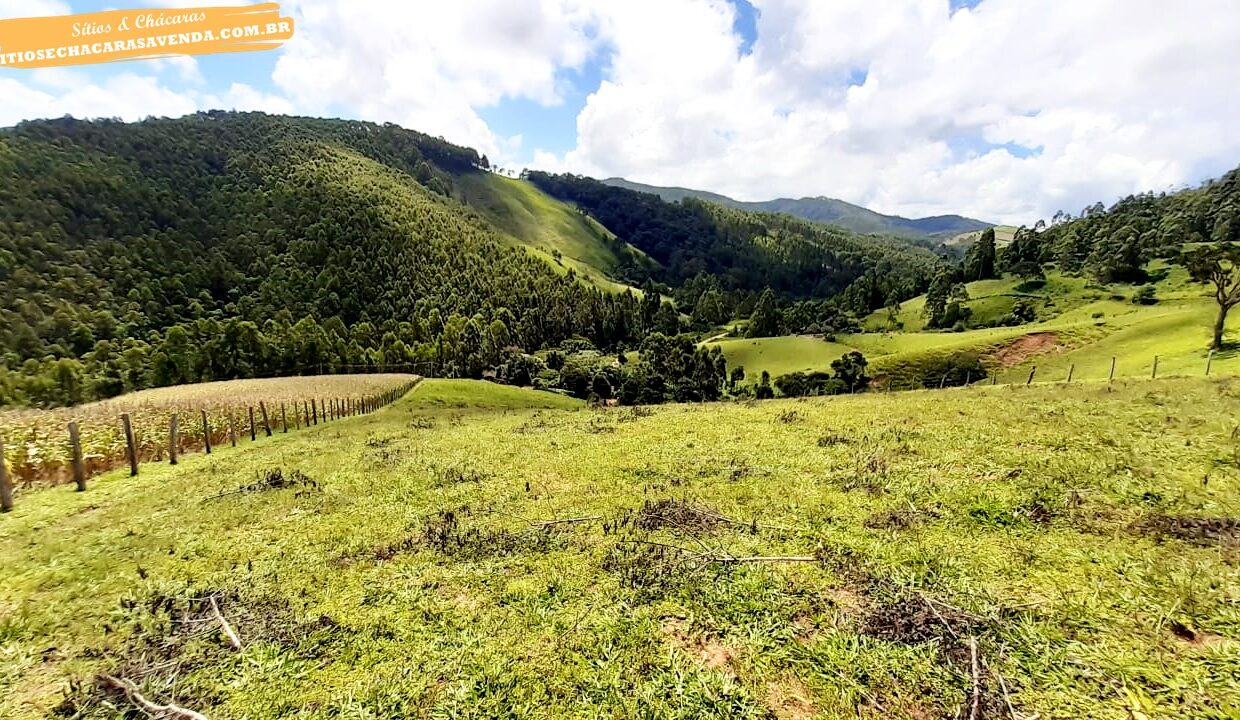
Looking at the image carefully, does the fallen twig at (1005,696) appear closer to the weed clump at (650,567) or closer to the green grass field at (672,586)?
the green grass field at (672,586)

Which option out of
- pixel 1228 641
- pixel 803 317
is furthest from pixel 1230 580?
pixel 803 317

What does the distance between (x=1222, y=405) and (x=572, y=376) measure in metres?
93.8

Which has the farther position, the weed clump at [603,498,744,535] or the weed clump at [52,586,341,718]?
the weed clump at [603,498,744,535]

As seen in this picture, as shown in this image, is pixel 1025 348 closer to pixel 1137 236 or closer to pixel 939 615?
pixel 939 615

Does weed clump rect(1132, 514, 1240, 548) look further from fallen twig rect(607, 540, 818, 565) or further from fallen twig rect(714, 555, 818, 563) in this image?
fallen twig rect(607, 540, 818, 565)

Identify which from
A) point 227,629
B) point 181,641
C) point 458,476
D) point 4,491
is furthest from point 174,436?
point 227,629

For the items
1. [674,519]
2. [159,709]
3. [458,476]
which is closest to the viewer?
[159,709]

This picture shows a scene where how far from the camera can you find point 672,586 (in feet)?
25.9

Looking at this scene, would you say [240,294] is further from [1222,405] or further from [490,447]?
[1222,405]

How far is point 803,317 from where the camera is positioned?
155750 mm

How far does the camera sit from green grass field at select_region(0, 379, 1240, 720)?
5820mm

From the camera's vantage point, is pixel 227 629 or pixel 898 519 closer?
pixel 227 629

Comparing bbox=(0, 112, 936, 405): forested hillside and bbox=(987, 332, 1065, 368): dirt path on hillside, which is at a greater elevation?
bbox=(0, 112, 936, 405): forested hillside

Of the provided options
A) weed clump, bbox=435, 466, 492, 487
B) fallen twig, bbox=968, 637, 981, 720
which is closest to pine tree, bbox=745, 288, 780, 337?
weed clump, bbox=435, 466, 492, 487
